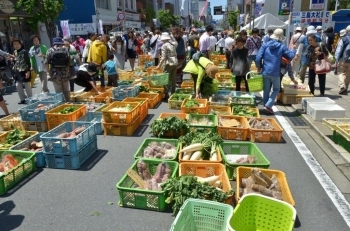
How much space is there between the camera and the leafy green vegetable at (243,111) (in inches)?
273

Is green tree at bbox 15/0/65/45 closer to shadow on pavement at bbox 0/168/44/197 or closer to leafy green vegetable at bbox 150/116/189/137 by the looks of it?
leafy green vegetable at bbox 150/116/189/137

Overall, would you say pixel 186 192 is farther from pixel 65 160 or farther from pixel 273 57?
pixel 273 57

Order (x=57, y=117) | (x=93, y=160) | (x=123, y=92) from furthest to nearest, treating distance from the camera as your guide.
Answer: (x=123, y=92) < (x=57, y=117) < (x=93, y=160)

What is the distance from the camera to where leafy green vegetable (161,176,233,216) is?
11.4ft

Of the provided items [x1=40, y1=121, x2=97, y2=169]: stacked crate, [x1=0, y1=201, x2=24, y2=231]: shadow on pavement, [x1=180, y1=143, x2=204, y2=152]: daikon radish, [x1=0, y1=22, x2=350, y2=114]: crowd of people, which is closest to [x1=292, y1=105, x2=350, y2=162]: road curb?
[x1=0, y1=22, x2=350, y2=114]: crowd of people

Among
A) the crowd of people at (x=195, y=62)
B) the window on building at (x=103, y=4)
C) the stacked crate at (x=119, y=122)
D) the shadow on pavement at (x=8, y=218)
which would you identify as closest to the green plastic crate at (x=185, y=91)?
the crowd of people at (x=195, y=62)

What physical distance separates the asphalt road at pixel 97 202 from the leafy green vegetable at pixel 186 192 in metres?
0.26

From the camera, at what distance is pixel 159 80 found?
9031 mm

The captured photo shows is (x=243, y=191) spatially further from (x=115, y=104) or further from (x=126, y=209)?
(x=115, y=104)

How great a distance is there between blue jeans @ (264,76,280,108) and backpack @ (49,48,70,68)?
5157 millimetres

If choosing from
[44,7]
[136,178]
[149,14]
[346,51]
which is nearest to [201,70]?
[136,178]

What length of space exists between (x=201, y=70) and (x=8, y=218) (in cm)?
506

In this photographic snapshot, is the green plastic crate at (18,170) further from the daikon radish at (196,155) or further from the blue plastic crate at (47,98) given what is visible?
the blue plastic crate at (47,98)

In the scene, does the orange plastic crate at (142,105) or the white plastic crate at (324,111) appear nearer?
the white plastic crate at (324,111)
